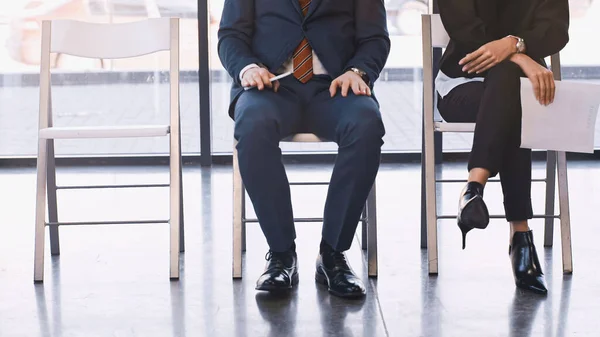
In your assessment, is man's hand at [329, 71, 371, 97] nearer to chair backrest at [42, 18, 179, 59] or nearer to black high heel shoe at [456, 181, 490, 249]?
black high heel shoe at [456, 181, 490, 249]

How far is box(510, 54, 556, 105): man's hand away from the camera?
8.48 feet

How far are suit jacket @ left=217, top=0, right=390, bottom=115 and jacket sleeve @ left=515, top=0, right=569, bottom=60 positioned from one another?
471mm

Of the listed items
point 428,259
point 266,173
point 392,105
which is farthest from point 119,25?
point 392,105

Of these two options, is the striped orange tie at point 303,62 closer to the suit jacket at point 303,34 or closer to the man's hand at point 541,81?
the suit jacket at point 303,34

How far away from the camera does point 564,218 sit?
2.85m

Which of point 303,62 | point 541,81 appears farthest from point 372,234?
point 541,81

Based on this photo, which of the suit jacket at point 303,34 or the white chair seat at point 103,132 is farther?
the suit jacket at point 303,34

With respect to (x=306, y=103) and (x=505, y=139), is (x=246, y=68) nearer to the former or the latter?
(x=306, y=103)

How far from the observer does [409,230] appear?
3529mm

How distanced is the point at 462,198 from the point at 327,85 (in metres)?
0.60

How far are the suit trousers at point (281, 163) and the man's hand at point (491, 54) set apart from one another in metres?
0.35

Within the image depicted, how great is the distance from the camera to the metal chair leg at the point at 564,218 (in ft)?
9.19

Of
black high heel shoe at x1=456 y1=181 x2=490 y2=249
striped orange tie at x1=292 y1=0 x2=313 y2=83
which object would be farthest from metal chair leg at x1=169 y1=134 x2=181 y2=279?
black high heel shoe at x1=456 y1=181 x2=490 y2=249

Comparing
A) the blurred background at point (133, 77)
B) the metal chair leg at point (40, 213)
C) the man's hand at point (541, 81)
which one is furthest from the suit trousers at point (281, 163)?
the blurred background at point (133, 77)
